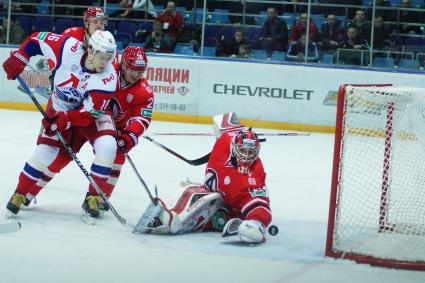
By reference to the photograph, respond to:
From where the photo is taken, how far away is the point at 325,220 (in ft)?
18.6

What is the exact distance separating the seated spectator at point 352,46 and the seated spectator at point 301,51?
274mm

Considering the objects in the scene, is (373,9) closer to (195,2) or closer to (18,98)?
(195,2)

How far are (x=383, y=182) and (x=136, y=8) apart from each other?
22.3 feet

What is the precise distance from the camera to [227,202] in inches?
195

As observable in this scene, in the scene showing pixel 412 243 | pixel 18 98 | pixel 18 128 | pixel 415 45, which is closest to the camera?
pixel 412 243

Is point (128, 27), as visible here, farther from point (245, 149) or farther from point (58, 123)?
point (245, 149)

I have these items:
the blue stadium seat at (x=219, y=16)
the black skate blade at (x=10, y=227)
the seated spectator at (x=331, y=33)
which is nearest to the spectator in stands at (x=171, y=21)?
the blue stadium seat at (x=219, y=16)

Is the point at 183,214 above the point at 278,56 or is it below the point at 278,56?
below

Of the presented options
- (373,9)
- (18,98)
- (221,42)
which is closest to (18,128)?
(18,98)

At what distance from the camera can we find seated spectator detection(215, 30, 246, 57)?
35.2ft

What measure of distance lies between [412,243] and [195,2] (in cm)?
661

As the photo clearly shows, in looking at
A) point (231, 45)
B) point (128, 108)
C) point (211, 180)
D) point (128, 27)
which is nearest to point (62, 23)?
point (128, 27)

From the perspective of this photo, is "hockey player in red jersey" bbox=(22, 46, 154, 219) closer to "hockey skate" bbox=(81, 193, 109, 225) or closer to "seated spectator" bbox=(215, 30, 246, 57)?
"hockey skate" bbox=(81, 193, 109, 225)

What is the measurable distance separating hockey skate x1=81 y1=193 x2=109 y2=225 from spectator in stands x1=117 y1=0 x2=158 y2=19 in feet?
20.1
